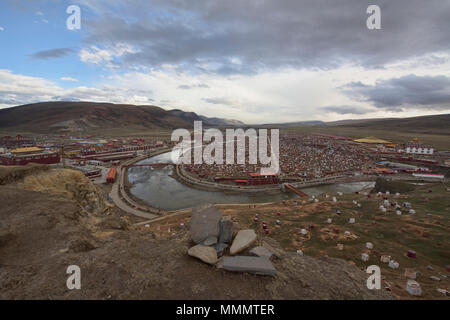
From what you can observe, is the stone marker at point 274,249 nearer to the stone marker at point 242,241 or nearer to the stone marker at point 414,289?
the stone marker at point 242,241

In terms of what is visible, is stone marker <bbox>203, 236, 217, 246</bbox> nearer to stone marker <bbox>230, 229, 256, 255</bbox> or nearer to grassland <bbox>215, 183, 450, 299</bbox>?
stone marker <bbox>230, 229, 256, 255</bbox>

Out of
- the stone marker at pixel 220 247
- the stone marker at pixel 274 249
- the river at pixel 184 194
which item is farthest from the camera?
the river at pixel 184 194

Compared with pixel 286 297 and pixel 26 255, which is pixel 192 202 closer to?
pixel 26 255

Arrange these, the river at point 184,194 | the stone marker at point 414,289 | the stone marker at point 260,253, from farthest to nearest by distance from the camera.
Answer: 1. the river at point 184,194
2. the stone marker at point 414,289
3. the stone marker at point 260,253

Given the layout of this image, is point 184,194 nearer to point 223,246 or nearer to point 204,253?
point 223,246

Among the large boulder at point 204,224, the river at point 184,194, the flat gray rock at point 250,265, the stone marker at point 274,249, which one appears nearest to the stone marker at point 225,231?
the large boulder at point 204,224

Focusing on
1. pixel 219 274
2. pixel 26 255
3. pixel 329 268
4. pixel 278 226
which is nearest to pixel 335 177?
pixel 278 226
